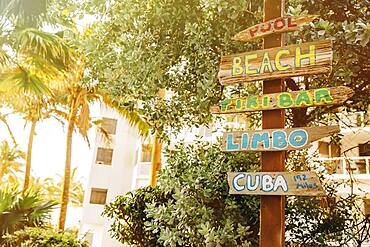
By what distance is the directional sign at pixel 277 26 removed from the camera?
3326 mm

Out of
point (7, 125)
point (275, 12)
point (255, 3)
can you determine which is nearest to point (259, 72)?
point (275, 12)

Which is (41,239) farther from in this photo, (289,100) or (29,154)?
(29,154)

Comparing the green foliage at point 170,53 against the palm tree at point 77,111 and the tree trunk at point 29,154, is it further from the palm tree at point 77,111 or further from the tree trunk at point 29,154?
the tree trunk at point 29,154

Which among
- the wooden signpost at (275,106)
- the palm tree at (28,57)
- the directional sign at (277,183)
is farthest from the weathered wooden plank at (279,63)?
the palm tree at (28,57)

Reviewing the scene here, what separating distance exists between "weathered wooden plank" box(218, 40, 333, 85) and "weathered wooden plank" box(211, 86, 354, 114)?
17 cm

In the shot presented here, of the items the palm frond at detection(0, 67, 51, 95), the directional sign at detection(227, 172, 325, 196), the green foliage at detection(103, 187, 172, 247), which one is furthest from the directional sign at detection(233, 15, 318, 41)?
the palm frond at detection(0, 67, 51, 95)

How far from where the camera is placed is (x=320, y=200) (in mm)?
4828

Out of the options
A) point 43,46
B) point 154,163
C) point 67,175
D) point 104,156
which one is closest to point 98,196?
point 104,156

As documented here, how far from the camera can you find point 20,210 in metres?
7.98

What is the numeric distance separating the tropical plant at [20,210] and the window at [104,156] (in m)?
12.2

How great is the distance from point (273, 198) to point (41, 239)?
486cm

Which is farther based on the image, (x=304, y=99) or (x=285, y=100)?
(x=285, y=100)

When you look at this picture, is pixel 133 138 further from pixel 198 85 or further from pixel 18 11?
pixel 198 85

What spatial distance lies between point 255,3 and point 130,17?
1.38 m
